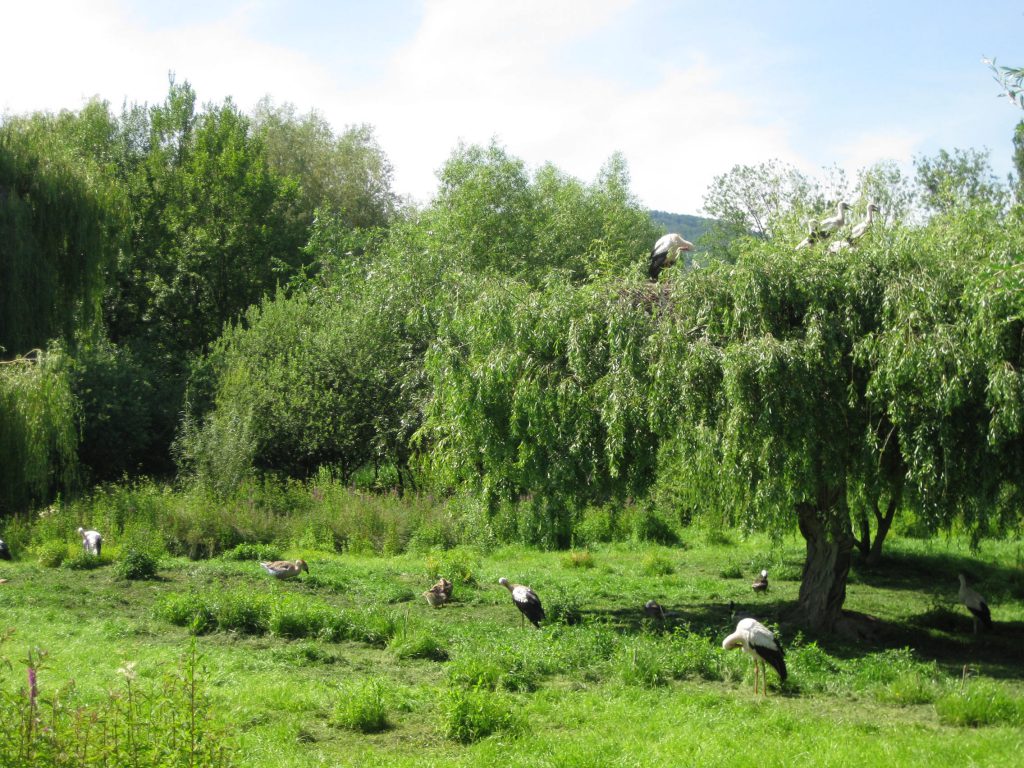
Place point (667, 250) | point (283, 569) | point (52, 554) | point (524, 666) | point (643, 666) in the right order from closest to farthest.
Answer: point (643, 666) < point (524, 666) < point (667, 250) < point (283, 569) < point (52, 554)

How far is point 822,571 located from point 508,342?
488 centimetres

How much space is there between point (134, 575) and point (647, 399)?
867cm

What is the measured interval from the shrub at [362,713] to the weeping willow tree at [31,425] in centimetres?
1375

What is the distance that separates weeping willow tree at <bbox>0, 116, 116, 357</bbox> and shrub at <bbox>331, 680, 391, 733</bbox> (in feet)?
56.5

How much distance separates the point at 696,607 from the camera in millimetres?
13695

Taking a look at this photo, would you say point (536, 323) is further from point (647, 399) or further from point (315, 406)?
point (315, 406)

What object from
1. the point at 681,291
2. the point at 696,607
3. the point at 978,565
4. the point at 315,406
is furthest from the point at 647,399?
the point at 315,406

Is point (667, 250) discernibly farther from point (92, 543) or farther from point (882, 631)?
point (92, 543)

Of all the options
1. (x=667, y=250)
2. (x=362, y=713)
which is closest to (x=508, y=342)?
(x=667, y=250)

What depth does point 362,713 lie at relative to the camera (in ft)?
25.4

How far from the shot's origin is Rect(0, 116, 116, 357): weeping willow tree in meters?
21.8

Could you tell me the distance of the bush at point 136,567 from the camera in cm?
1467

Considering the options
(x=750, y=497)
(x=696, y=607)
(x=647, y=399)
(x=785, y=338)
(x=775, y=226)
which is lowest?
(x=696, y=607)

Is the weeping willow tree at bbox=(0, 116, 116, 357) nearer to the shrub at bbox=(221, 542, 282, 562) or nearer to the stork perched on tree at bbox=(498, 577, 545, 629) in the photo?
the shrub at bbox=(221, 542, 282, 562)
